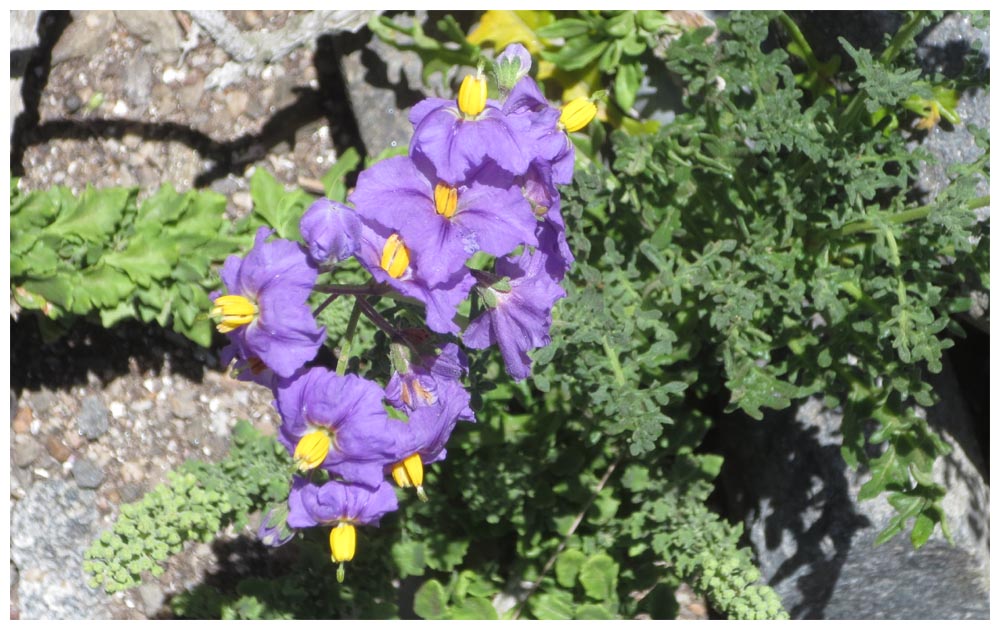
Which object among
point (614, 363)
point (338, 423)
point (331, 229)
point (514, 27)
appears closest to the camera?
point (331, 229)

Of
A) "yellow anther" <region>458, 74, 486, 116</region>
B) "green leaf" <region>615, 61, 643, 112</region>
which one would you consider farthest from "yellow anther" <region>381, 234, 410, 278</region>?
"green leaf" <region>615, 61, 643, 112</region>

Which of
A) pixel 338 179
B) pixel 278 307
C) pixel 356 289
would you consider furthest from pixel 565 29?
pixel 278 307

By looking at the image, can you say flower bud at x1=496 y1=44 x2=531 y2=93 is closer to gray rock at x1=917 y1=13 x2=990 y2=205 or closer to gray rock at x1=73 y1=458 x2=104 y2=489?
gray rock at x1=917 y1=13 x2=990 y2=205

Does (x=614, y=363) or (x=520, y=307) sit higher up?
(x=520, y=307)

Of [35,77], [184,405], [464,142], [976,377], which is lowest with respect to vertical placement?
[184,405]

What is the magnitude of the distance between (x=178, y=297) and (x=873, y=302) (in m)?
1.87

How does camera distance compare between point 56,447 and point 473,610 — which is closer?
point 473,610

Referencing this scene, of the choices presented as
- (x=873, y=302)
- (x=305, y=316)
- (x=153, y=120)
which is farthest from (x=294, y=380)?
(x=153, y=120)

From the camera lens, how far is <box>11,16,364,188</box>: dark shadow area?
12.0ft

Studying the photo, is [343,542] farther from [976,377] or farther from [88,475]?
[976,377]

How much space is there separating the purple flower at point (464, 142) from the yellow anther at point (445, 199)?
0.02 m

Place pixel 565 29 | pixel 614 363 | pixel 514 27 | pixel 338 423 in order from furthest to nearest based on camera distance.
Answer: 1. pixel 514 27
2. pixel 565 29
3. pixel 614 363
4. pixel 338 423

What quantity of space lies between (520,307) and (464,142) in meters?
0.33

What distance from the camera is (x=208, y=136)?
3.72 meters
